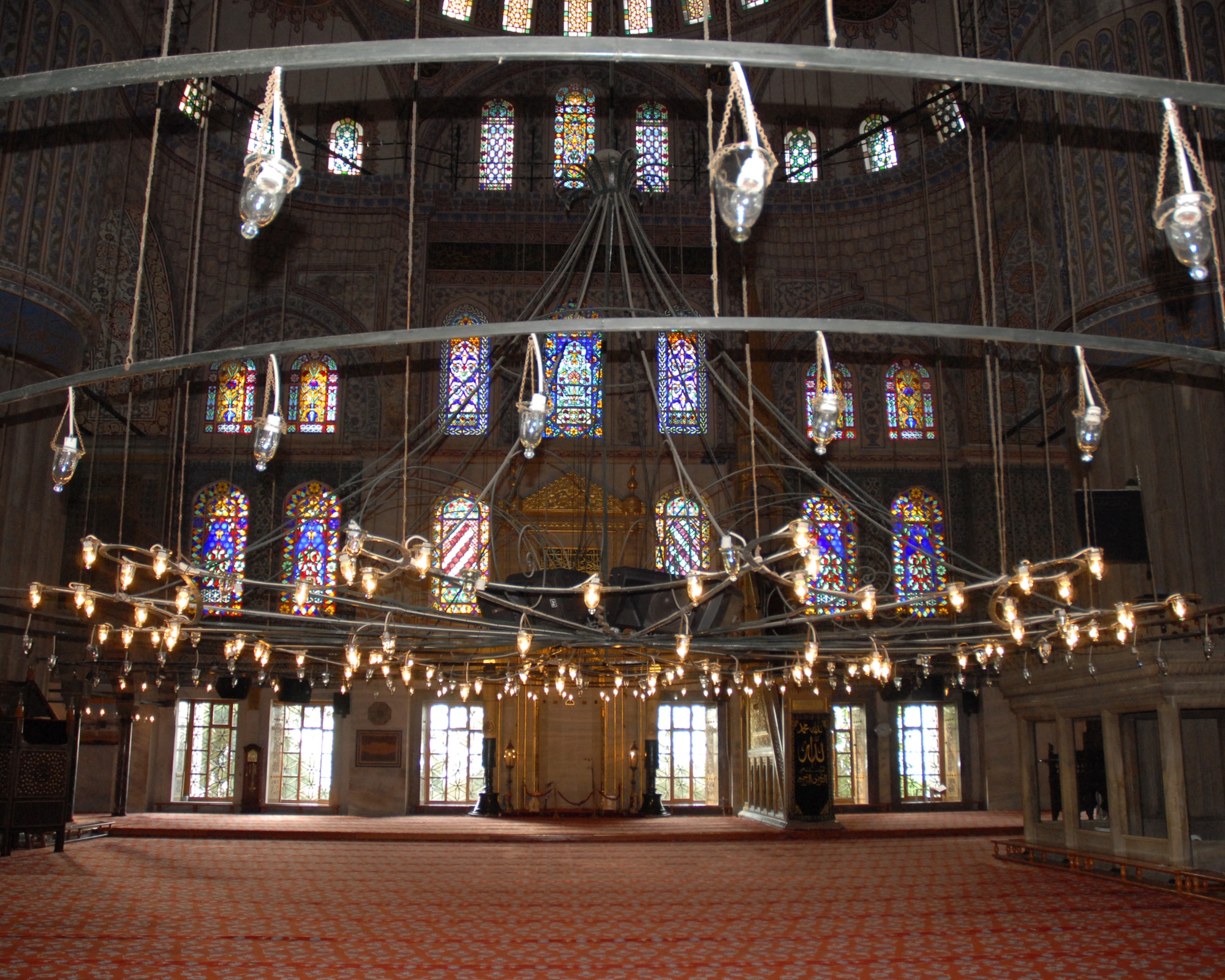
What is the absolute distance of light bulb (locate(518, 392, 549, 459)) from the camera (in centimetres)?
416

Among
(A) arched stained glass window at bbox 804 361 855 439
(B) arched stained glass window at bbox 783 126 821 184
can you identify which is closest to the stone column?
(A) arched stained glass window at bbox 804 361 855 439

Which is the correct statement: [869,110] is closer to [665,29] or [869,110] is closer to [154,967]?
[665,29]

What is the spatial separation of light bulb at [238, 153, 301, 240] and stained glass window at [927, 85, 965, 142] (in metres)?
13.5

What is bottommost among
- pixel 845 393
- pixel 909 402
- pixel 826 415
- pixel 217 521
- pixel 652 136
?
pixel 826 415

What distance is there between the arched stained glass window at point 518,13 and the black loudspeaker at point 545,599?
1158 centimetres

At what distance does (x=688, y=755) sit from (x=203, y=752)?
7.04 metres

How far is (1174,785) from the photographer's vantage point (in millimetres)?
8039

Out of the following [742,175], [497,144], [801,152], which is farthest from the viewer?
[497,144]

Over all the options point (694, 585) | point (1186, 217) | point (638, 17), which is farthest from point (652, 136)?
point (1186, 217)

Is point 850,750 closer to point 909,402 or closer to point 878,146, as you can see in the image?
point 909,402

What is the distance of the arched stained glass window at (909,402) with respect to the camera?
51.8 ft

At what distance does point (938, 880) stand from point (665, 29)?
1292cm

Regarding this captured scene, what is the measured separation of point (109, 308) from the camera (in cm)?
1395

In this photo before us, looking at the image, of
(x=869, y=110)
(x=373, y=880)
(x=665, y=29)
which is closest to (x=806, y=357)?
(x=869, y=110)
